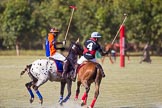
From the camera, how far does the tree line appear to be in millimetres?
59812

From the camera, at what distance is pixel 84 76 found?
47.1 ft

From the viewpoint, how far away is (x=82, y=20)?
61625 millimetres

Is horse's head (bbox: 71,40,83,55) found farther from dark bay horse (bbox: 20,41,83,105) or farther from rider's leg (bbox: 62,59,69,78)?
rider's leg (bbox: 62,59,69,78)

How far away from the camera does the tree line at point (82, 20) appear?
2355 inches

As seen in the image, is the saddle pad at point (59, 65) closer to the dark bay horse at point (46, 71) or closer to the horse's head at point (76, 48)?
the dark bay horse at point (46, 71)

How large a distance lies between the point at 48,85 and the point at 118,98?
5723 millimetres

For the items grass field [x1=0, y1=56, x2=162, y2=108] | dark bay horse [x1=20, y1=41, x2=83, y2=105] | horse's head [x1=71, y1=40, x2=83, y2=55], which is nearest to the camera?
dark bay horse [x1=20, y1=41, x2=83, y2=105]

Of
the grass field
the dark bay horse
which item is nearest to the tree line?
the grass field

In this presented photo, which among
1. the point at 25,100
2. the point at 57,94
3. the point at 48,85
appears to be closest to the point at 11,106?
the point at 25,100

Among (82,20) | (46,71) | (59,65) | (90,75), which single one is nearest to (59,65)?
(59,65)

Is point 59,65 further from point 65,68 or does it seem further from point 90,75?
point 90,75

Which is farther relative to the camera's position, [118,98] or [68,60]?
[118,98]

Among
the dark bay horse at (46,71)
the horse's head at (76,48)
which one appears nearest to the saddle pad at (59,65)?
the dark bay horse at (46,71)

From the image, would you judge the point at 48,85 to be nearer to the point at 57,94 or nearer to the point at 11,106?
the point at 57,94
